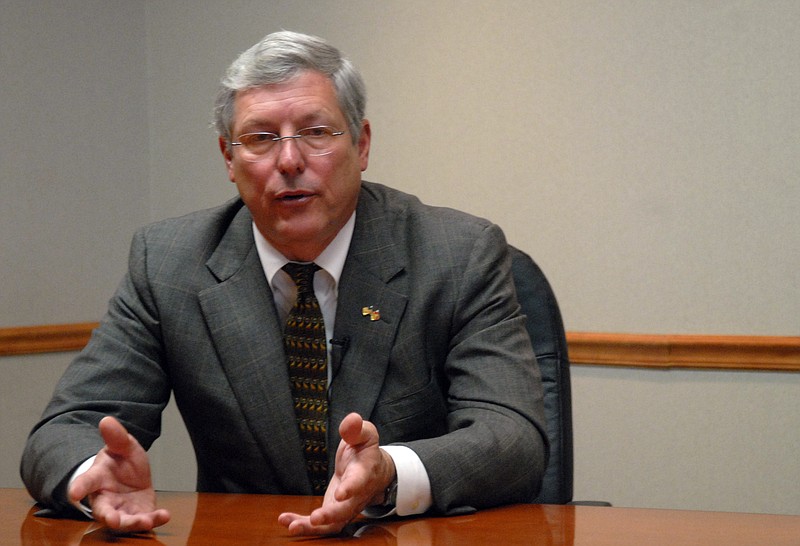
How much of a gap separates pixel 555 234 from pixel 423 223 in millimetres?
1451

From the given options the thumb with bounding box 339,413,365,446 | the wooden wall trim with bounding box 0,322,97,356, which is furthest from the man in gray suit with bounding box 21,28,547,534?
the wooden wall trim with bounding box 0,322,97,356

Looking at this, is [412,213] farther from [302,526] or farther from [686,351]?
[686,351]

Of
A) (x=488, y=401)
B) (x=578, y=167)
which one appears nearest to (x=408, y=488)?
(x=488, y=401)

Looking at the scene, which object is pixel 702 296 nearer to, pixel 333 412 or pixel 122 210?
pixel 333 412

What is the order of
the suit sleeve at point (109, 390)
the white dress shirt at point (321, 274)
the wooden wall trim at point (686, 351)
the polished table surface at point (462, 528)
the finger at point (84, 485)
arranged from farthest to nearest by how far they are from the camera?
1. the wooden wall trim at point (686, 351)
2. the white dress shirt at point (321, 274)
3. the suit sleeve at point (109, 390)
4. the finger at point (84, 485)
5. the polished table surface at point (462, 528)

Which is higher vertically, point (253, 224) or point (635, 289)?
point (253, 224)

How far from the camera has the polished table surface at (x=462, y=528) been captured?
4.30 feet

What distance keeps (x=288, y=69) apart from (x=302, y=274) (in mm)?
392

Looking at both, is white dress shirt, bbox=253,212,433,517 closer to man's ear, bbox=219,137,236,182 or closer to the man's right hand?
man's ear, bbox=219,137,236,182

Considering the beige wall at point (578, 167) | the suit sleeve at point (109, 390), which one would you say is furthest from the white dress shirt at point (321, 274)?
the beige wall at point (578, 167)

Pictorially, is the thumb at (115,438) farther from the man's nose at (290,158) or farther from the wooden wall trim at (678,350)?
the wooden wall trim at (678,350)

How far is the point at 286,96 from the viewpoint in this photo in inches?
74.5

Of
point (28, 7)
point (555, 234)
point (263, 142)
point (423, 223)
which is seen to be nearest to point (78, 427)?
point (263, 142)

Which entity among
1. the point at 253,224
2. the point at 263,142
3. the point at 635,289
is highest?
the point at 263,142
